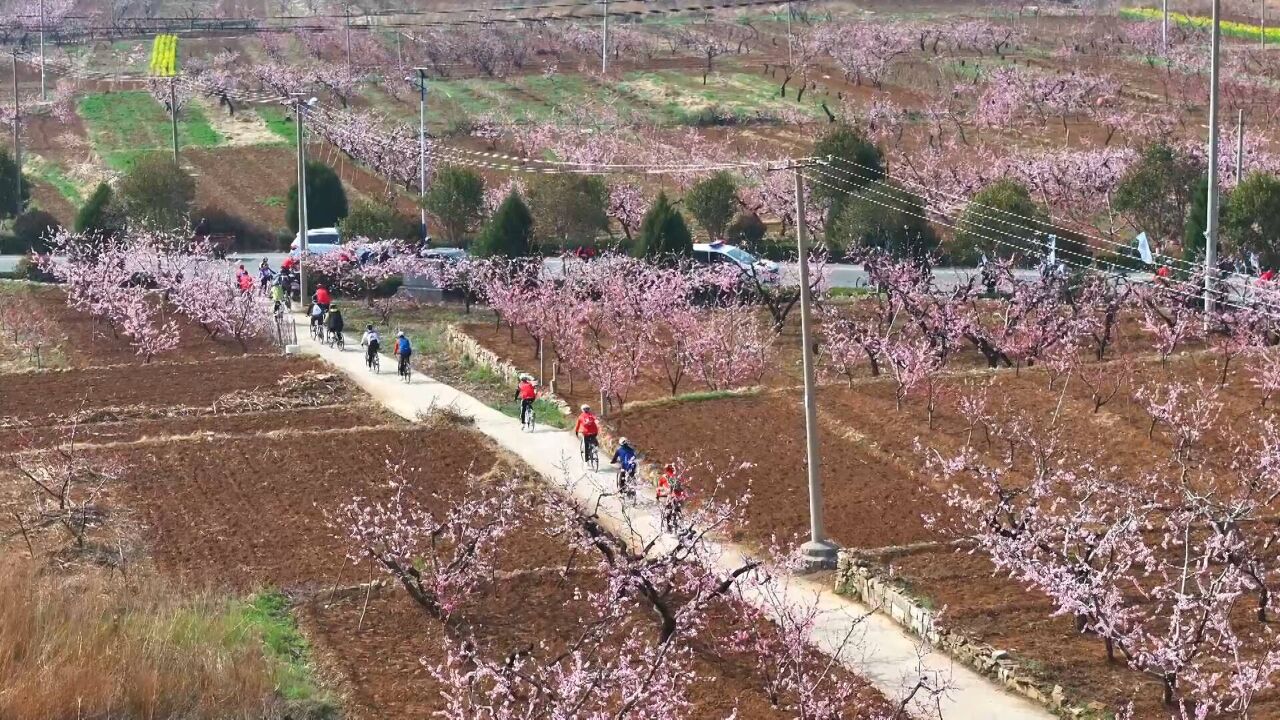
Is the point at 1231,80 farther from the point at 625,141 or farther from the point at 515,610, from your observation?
the point at 515,610

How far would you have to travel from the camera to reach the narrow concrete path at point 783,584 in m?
18.5

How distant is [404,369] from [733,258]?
14.9 meters

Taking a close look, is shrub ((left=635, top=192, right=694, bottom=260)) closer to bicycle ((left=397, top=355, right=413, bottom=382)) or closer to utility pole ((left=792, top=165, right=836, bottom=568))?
bicycle ((left=397, top=355, right=413, bottom=382))

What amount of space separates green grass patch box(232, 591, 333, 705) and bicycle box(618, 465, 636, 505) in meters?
5.22

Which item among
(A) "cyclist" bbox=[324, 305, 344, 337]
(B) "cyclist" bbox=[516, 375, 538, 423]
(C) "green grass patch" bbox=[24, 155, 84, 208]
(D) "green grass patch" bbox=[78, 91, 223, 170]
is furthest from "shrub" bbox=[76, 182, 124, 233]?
(B) "cyclist" bbox=[516, 375, 538, 423]

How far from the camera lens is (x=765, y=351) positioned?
36969 millimetres

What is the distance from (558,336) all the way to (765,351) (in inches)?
157

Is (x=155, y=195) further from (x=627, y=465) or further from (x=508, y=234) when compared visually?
(x=627, y=465)

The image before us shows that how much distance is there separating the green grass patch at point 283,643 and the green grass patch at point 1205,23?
268 feet

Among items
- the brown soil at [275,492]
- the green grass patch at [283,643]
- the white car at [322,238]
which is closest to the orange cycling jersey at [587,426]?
the brown soil at [275,492]

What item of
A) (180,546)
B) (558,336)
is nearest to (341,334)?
(558,336)

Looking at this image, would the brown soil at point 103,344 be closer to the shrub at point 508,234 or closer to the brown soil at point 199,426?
the brown soil at point 199,426

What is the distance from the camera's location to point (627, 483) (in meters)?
26.1

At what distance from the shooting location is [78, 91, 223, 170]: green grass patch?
2945 inches
